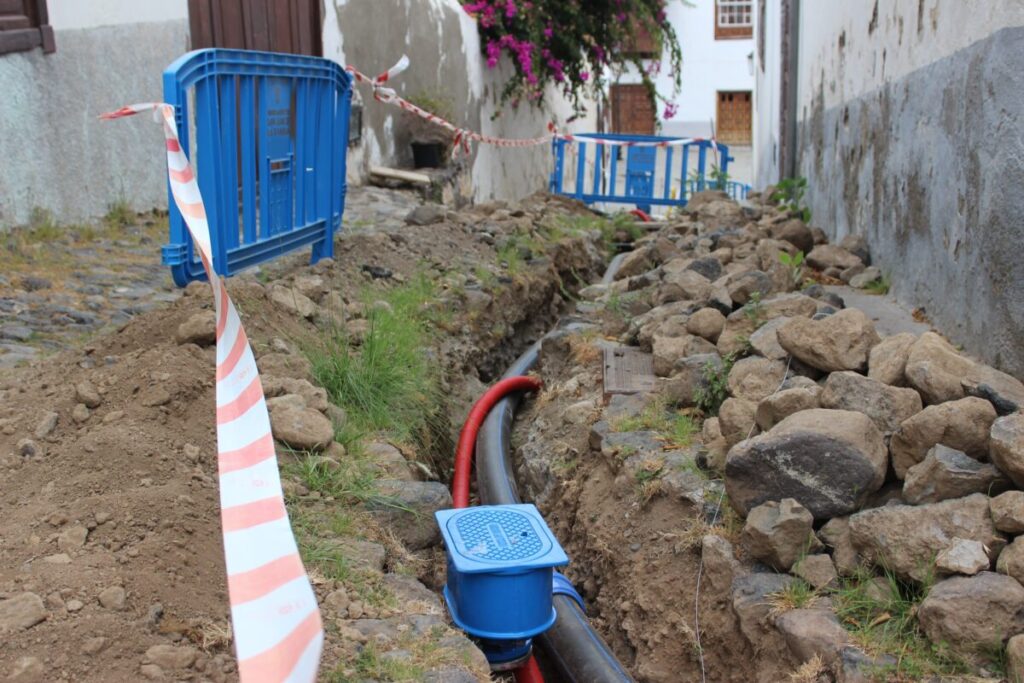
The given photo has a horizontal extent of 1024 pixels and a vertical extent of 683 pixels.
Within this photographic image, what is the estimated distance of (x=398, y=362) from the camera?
13.8 ft

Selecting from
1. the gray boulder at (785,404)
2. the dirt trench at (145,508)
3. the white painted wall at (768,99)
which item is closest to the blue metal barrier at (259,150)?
the dirt trench at (145,508)

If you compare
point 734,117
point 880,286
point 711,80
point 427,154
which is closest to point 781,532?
point 880,286

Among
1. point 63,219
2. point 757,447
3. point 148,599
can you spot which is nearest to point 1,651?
point 148,599

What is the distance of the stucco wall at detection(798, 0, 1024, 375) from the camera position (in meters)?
3.32

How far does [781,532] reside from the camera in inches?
105

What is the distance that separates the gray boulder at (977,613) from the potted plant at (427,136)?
26.9 ft

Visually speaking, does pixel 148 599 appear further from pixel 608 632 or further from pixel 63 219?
pixel 63 219

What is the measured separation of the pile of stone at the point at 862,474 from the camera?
2389 millimetres

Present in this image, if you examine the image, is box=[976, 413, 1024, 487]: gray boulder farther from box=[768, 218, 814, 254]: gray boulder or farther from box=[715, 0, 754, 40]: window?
box=[715, 0, 754, 40]: window

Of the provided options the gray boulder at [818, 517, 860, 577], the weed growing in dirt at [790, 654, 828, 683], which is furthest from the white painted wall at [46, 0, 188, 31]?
the weed growing in dirt at [790, 654, 828, 683]

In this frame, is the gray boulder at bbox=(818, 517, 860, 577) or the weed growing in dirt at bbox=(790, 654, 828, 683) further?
the gray boulder at bbox=(818, 517, 860, 577)

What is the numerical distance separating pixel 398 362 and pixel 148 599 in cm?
209

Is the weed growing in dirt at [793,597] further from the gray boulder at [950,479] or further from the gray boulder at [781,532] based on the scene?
the gray boulder at [950,479]

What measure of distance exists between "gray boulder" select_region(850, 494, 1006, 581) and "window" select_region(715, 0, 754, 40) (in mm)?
22601
